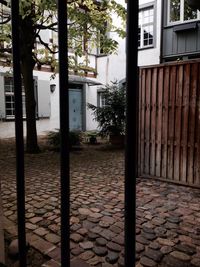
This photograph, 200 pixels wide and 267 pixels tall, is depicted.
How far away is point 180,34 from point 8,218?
10.2 m

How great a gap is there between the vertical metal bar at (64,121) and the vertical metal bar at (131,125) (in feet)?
0.69

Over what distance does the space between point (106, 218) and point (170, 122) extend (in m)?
2.27

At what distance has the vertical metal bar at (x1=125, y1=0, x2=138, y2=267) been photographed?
687 mm

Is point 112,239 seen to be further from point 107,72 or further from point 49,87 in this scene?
point 107,72

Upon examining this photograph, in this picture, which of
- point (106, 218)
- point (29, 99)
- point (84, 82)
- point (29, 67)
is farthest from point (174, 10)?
point (106, 218)

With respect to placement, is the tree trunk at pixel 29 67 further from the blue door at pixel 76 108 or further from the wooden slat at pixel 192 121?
the blue door at pixel 76 108

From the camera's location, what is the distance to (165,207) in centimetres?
363

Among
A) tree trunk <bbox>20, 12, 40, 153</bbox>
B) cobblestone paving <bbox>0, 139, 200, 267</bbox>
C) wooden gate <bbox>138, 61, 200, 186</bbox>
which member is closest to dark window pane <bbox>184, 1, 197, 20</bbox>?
tree trunk <bbox>20, 12, 40, 153</bbox>

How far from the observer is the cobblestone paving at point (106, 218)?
2424mm

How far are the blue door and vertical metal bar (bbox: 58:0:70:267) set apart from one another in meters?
12.6

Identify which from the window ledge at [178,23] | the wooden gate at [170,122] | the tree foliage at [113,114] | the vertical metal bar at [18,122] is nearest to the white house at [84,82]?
the window ledge at [178,23]

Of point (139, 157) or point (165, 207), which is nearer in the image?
point (165, 207)

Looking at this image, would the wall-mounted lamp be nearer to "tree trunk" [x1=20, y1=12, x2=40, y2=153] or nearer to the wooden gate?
"tree trunk" [x1=20, y1=12, x2=40, y2=153]

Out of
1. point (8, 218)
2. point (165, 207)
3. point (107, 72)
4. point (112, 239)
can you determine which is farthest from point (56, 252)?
point (107, 72)
